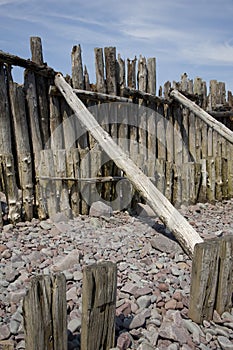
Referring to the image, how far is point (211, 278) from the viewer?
8.32ft

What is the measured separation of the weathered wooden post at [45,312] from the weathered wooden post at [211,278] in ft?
3.63

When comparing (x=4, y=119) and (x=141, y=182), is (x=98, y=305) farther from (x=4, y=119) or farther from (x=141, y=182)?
(x=4, y=119)

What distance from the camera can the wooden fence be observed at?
14.9 ft

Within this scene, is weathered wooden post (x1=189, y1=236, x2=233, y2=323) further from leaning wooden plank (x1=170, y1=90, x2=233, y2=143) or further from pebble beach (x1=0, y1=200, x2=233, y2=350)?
leaning wooden plank (x1=170, y1=90, x2=233, y2=143)

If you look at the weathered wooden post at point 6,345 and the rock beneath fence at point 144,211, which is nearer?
the weathered wooden post at point 6,345

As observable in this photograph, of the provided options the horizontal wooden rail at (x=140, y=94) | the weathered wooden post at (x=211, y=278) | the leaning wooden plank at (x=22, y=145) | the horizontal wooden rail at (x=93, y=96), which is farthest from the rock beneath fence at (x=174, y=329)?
the horizontal wooden rail at (x=140, y=94)

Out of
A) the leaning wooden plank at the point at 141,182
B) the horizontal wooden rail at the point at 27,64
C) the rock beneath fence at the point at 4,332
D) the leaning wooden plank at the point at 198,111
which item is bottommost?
the rock beneath fence at the point at 4,332

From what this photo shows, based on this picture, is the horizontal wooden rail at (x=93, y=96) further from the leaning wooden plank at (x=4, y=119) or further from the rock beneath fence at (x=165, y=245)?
the rock beneath fence at (x=165, y=245)

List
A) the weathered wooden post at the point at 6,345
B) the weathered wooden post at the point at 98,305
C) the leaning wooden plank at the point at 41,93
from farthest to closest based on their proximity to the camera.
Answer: the leaning wooden plank at the point at 41,93
the weathered wooden post at the point at 6,345
the weathered wooden post at the point at 98,305

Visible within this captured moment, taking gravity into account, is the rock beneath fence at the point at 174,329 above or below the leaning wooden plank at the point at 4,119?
below

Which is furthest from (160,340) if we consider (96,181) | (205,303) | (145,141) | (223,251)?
(145,141)

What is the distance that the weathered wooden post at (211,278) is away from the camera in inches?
97.1

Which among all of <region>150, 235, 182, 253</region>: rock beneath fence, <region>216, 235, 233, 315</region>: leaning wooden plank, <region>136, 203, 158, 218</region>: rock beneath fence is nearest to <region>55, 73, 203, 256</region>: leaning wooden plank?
<region>150, 235, 182, 253</region>: rock beneath fence

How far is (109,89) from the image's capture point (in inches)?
220
